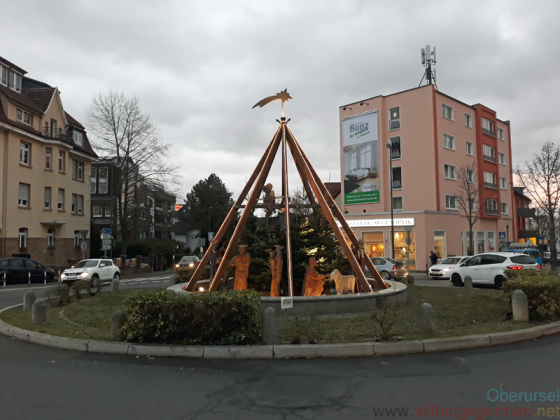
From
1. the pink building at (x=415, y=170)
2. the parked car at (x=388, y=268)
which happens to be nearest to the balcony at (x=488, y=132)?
the pink building at (x=415, y=170)

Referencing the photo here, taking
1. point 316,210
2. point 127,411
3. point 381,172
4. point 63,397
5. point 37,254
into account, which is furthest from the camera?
point 381,172

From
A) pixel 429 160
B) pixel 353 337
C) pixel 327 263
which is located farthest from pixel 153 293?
pixel 429 160

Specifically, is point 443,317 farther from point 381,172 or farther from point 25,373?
point 381,172

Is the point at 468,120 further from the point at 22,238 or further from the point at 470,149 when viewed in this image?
the point at 22,238

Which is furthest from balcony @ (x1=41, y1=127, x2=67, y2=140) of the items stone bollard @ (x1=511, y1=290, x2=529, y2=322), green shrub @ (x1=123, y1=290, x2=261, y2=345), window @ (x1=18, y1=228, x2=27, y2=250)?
stone bollard @ (x1=511, y1=290, x2=529, y2=322)

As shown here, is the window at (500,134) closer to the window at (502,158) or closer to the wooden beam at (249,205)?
the window at (502,158)

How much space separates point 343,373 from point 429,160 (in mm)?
31800

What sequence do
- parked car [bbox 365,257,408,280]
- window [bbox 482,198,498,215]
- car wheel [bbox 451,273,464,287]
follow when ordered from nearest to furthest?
car wheel [bbox 451,273,464,287] → parked car [bbox 365,257,408,280] → window [bbox 482,198,498,215]

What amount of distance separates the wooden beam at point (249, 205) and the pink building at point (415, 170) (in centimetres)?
2250

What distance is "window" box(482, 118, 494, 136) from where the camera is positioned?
42094 millimetres

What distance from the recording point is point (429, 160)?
35250 millimetres

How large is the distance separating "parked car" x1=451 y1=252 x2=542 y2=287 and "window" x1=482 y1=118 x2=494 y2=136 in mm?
25896

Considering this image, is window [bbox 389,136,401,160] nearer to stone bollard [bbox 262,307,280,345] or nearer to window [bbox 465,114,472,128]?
window [bbox 465,114,472,128]

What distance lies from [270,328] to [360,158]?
32.7m
